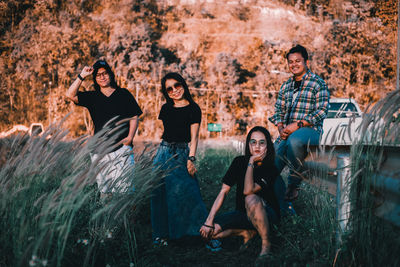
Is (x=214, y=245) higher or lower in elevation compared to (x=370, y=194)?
lower

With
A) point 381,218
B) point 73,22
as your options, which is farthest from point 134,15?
point 381,218

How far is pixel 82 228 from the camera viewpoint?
2613 millimetres

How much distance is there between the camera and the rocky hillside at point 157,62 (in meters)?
29.5

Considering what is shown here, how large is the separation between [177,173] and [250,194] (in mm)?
841

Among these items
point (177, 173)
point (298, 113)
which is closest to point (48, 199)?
point (177, 173)

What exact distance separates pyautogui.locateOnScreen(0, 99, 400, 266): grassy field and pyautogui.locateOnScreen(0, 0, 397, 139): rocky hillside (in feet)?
85.5

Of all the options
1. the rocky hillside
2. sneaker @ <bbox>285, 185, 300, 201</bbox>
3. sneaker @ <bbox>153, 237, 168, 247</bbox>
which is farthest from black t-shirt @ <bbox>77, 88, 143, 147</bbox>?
the rocky hillside

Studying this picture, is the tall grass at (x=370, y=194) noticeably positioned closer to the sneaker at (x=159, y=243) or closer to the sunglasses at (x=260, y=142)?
the sunglasses at (x=260, y=142)

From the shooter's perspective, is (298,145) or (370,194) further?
(298,145)

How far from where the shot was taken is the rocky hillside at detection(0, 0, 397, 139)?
2955 cm

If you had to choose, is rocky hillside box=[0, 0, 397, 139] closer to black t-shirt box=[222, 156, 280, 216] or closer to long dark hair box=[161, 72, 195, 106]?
long dark hair box=[161, 72, 195, 106]

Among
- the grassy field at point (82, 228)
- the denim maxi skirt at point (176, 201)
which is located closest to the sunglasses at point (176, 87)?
the denim maxi skirt at point (176, 201)

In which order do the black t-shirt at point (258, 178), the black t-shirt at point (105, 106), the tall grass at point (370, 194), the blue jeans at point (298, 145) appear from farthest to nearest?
the black t-shirt at point (105, 106)
the blue jeans at point (298, 145)
the black t-shirt at point (258, 178)
the tall grass at point (370, 194)

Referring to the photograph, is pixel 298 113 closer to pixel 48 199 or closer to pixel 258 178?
pixel 258 178
